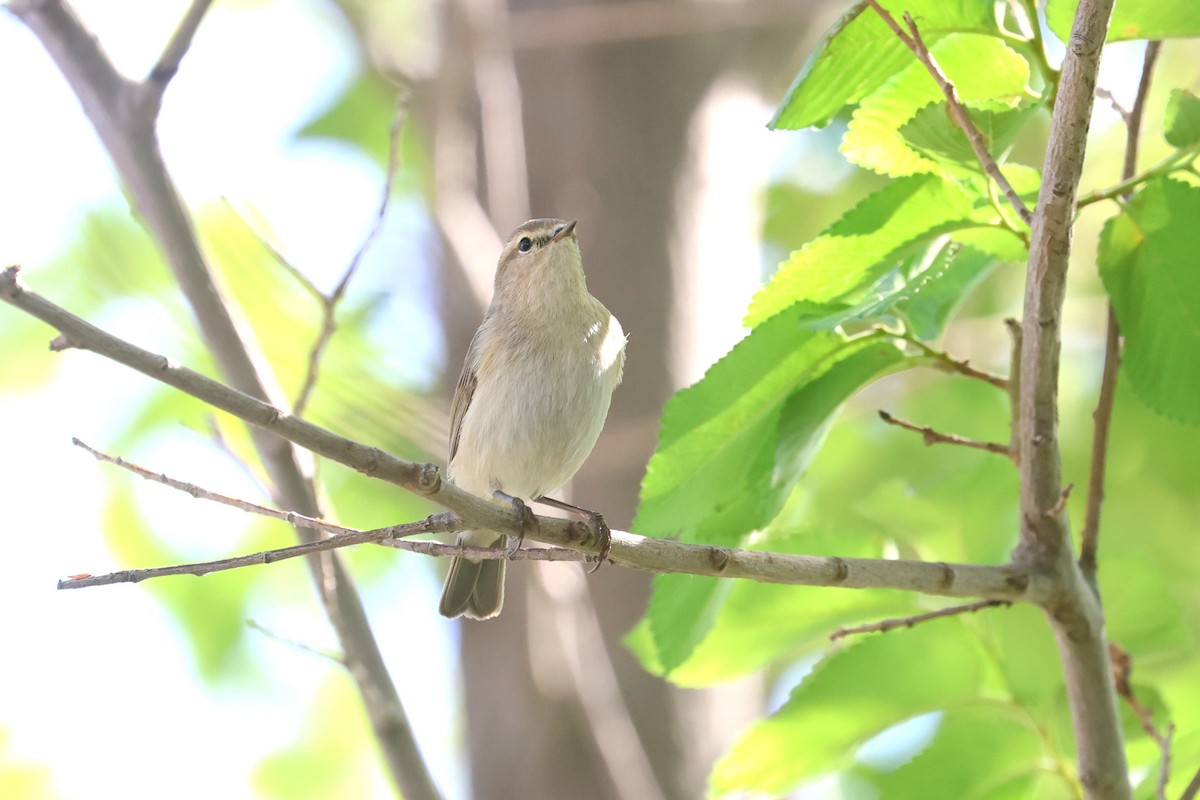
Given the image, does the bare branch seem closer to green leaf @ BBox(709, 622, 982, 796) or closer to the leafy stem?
the leafy stem

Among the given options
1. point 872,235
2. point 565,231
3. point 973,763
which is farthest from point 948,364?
point 565,231

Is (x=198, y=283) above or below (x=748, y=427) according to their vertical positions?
above

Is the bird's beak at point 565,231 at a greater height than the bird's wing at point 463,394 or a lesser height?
greater

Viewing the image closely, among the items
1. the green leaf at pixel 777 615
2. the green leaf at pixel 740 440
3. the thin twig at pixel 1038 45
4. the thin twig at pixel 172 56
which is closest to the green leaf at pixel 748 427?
the green leaf at pixel 740 440

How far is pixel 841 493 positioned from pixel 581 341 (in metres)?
1.38

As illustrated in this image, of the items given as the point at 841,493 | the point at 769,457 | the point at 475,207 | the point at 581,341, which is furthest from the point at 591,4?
the point at 769,457

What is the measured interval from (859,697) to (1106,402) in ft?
2.43

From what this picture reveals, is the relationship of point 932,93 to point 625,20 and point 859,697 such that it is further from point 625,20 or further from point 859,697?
point 625,20

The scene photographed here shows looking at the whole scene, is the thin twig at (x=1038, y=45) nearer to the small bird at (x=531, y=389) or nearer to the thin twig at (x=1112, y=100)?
the thin twig at (x=1112, y=100)

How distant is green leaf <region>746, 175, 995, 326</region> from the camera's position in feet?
6.66

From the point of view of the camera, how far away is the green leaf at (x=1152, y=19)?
1825 millimetres

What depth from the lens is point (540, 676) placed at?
4.00 m

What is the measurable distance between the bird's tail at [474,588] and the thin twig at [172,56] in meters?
1.82

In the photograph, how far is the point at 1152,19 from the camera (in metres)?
1.85
